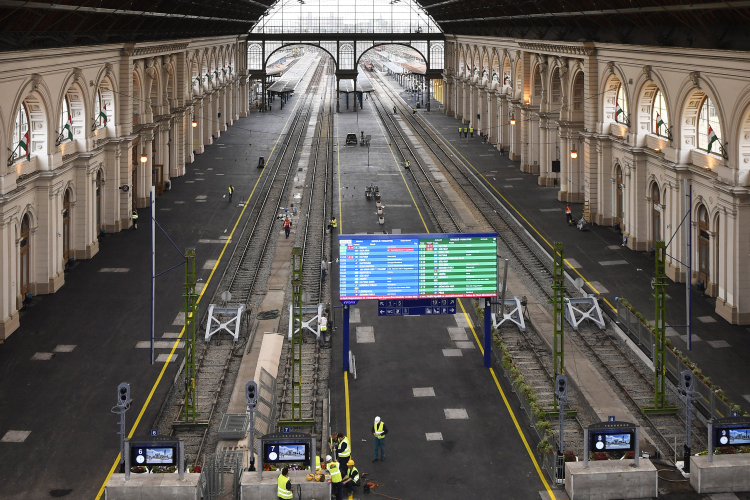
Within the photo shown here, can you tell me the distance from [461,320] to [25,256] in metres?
21.4

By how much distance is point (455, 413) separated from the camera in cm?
3341

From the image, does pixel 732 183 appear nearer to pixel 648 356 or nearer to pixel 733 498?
pixel 648 356

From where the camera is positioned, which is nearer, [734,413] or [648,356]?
[734,413]

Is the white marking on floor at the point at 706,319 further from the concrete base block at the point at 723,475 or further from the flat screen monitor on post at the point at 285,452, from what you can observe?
the flat screen monitor on post at the point at 285,452

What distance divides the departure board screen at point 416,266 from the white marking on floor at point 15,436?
12.1 m

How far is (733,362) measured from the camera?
37375 millimetres

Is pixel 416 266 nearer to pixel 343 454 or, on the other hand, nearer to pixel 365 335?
pixel 365 335

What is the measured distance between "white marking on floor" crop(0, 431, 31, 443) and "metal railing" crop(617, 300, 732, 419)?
23.0 m

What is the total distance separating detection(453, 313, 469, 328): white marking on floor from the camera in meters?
43.5

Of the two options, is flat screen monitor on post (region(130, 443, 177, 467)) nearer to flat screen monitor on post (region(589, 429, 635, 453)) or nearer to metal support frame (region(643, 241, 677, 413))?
flat screen monitor on post (region(589, 429, 635, 453))

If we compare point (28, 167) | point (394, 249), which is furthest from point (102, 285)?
point (394, 249)

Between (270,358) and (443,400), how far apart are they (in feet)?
25.2

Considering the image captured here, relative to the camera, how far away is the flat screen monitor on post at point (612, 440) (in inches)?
1077

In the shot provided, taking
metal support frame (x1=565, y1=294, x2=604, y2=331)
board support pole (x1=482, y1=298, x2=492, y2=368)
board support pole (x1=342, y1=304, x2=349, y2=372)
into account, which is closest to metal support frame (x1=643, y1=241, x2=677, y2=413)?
board support pole (x1=482, y1=298, x2=492, y2=368)
